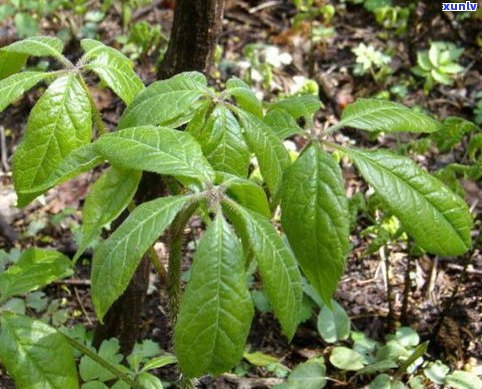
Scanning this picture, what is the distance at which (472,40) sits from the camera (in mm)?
3729

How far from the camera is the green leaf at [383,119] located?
124cm

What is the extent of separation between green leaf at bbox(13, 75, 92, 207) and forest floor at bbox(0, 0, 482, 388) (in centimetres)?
79

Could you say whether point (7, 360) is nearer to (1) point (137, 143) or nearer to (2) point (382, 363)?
(1) point (137, 143)

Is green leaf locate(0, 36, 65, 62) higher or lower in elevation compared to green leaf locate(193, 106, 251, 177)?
higher

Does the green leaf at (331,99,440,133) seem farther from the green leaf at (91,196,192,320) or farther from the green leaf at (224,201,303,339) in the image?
the green leaf at (91,196,192,320)

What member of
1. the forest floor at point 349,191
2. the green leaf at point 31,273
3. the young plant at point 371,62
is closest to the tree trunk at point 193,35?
the forest floor at point 349,191

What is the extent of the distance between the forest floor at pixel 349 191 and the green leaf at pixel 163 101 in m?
0.82

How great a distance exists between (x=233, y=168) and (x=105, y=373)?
2.87 ft

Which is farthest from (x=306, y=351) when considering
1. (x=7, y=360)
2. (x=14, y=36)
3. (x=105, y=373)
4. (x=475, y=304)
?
(x=14, y=36)

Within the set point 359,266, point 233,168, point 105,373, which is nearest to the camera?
point 233,168

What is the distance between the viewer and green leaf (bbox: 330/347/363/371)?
6.78 ft

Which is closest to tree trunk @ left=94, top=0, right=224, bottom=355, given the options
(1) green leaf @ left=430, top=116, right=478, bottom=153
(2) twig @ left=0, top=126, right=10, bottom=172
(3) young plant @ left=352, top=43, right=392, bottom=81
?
(1) green leaf @ left=430, top=116, right=478, bottom=153

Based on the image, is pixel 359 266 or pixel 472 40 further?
pixel 472 40

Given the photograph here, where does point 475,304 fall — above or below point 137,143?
below
